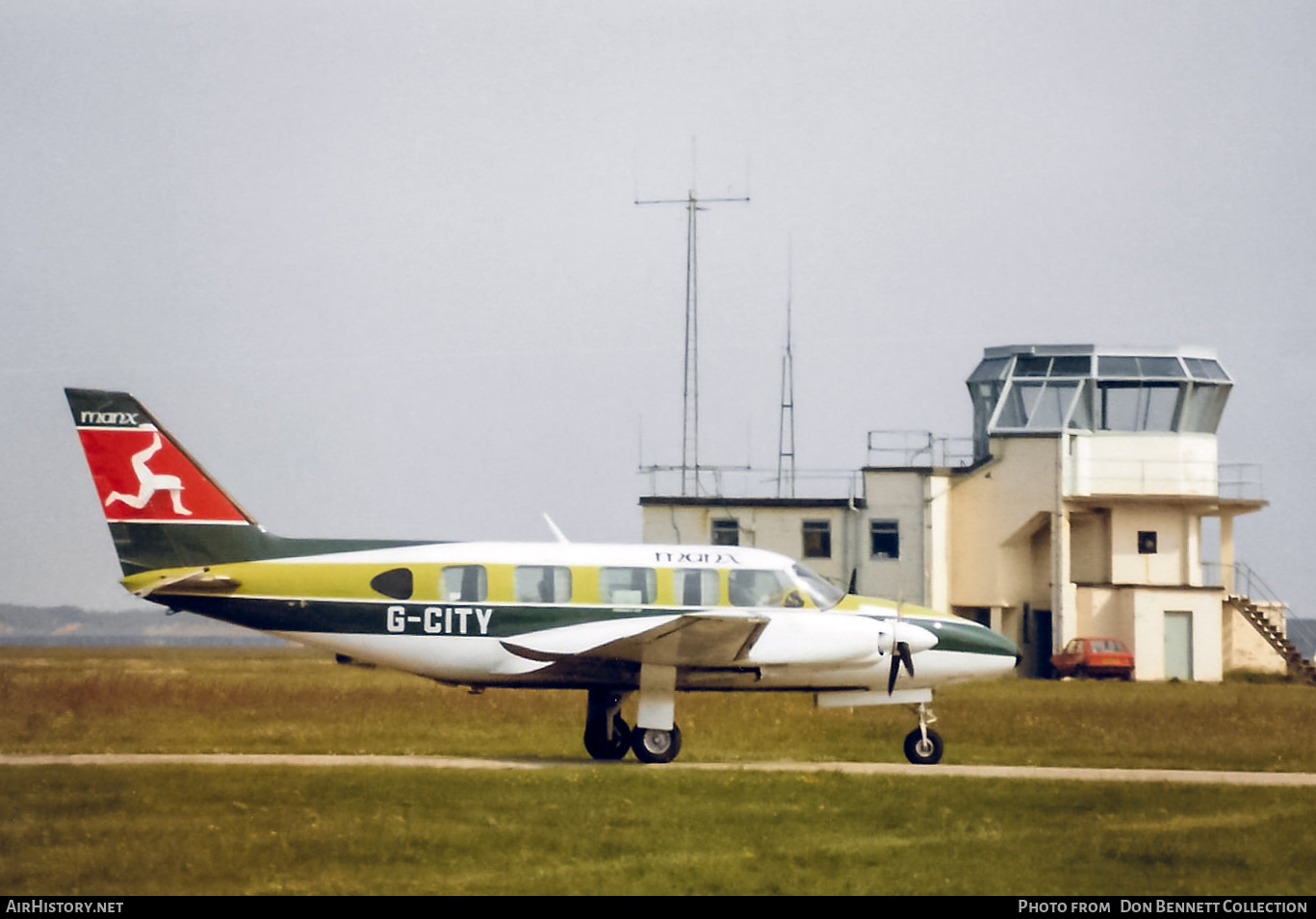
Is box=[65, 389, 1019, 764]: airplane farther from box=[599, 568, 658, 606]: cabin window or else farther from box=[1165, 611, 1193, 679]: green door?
box=[1165, 611, 1193, 679]: green door

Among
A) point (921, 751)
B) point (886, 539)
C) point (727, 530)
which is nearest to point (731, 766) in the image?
point (921, 751)

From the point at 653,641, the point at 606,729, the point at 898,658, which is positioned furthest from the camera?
the point at 606,729

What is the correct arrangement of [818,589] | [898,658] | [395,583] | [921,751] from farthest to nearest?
[921,751] → [818,589] → [898,658] → [395,583]

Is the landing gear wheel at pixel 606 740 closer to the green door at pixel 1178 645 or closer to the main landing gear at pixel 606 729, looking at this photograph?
the main landing gear at pixel 606 729

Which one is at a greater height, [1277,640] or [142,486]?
[142,486]

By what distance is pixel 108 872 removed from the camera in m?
15.3

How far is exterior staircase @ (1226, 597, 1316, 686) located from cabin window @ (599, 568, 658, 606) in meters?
35.8

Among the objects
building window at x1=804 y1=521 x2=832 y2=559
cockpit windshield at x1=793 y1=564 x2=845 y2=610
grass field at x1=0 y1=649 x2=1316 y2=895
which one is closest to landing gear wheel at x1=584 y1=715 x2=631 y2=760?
grass field at x1=0 y1=649 x2=1316 y2=895

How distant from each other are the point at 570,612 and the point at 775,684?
3.03 meters

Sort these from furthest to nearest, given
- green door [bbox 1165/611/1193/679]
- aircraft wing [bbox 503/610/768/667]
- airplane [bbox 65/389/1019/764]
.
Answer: green door [bbox 1165/611/1193/679]
airplane [bbox 65/389/1019/764]
aircraft wing [bbox 503/610/768/667]

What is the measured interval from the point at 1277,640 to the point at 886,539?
1344 centimetres

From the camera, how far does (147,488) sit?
23.8m

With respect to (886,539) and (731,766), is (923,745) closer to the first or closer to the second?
(731,766)

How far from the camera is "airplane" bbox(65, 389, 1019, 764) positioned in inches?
916
